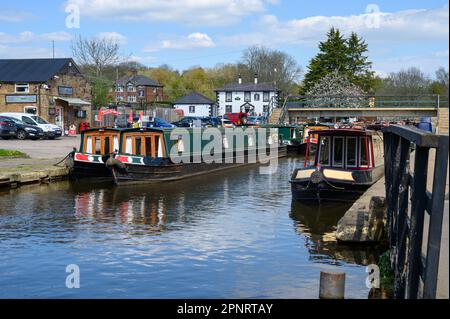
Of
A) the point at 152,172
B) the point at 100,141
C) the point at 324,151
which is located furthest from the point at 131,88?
the point at 324,151

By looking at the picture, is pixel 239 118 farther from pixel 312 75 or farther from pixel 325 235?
pixel 325 235

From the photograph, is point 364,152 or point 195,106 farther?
point 195,106

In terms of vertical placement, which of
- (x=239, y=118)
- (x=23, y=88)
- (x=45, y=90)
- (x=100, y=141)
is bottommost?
(x=239, y=118)

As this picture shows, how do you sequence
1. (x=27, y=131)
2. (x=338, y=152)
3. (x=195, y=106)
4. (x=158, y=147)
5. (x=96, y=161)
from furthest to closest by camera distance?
(x=195, y=106), (x=27, y=131), (x=158, y=147), (x=96, y=161), (x=338, y=152)

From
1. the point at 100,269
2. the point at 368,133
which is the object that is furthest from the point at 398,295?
the point at 368,133

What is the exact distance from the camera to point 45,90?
4203cm

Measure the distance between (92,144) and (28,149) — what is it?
7.57 meters

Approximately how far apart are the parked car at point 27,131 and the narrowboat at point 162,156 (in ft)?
43.5

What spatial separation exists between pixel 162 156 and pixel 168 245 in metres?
10.8

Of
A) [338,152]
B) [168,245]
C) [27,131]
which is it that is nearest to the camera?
[168,245]

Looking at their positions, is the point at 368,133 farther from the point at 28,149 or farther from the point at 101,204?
the point at 28,149

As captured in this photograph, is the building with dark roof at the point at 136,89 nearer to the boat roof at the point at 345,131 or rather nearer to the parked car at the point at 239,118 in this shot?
the parked car at the point at 239,118
